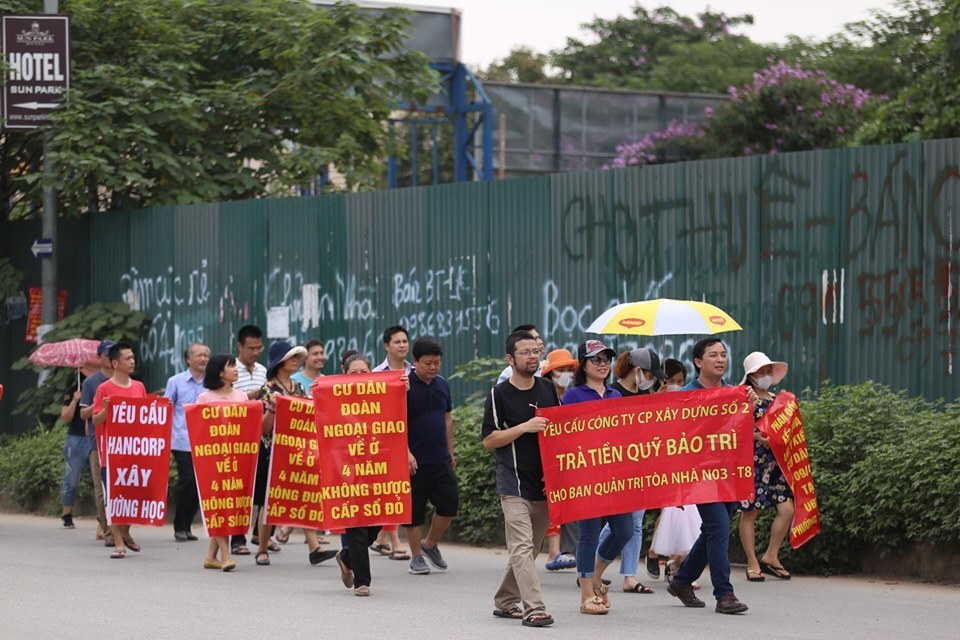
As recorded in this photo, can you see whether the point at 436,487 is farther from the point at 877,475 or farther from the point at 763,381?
the point at 877,475

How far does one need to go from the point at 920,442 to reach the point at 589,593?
2848 millimetres

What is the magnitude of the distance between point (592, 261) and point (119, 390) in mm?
4369

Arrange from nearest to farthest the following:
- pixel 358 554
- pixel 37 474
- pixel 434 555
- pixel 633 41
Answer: pixel 358 554 → pixel 434 555 → pixel 37 474 → pixel 633 41

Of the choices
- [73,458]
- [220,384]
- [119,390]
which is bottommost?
[73,458]

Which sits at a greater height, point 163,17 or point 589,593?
point 163,17

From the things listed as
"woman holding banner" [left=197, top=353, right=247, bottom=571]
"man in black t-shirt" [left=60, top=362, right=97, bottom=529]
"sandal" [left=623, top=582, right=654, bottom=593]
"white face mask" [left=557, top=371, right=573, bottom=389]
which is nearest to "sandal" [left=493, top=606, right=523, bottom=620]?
"sandal" [left=623, top=582, right=654, bottom=593]

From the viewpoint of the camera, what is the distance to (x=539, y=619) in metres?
9.76

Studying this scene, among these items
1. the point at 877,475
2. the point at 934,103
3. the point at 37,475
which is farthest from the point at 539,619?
the point at 934,103

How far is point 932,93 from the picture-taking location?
2445 centimetres

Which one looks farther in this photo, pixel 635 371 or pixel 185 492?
pixel 185 492

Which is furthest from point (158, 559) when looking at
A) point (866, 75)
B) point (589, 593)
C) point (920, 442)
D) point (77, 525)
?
point (866, 75)

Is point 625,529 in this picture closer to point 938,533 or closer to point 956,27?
point 938,533

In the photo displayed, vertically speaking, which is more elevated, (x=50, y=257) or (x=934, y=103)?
(x=934, y=103)

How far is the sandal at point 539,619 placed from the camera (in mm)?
9766
